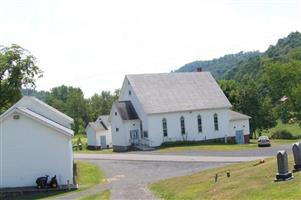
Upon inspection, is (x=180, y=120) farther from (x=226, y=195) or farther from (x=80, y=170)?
(x=226, y=195)

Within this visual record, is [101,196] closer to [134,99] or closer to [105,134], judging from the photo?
[134,99]

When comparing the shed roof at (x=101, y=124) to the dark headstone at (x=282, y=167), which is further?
the shed roof at (x=101, y=124)

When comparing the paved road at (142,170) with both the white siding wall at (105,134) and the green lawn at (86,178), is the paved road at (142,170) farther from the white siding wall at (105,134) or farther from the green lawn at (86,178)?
the white siding wall at (105,134)

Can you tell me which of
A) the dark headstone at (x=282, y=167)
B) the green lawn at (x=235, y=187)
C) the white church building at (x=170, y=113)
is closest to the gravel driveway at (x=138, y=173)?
the green lawn at (x=235, y=187)

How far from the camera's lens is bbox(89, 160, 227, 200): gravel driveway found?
26109mm

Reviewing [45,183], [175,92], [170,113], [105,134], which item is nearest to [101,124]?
[105,134]

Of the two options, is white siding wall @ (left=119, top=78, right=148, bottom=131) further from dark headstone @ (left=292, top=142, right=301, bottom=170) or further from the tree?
dark headstone @ (left=292, top=142, right=301, bottom=170)

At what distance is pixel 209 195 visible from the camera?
67.1 ft

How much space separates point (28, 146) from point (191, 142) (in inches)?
1176

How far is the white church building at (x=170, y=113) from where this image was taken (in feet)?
195

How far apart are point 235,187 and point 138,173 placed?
15.3 m

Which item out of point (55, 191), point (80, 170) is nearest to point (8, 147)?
point (55, 191)

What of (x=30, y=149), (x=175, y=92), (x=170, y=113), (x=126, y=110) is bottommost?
Answer: (x=30, y=149)

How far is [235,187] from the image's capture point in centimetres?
2034
